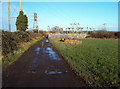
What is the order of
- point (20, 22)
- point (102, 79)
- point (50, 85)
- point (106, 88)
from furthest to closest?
point (20, 22) < point (102, 79) < point (50, 85) < point (106, 88)

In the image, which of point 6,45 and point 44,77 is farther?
point 6,45

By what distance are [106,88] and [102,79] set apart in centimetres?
89

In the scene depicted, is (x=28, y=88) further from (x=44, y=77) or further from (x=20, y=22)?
(x=20, y=22)

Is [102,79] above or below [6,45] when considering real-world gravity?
below

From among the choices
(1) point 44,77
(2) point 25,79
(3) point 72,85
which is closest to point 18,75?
(2) point 25,79

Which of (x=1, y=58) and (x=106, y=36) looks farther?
(x=106, y=36)

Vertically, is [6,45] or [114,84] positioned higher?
[6,45]

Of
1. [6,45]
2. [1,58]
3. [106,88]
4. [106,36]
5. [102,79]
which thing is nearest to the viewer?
[106,88]

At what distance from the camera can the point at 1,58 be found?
9.25 m

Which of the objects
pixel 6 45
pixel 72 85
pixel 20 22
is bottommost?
pixel 72 85

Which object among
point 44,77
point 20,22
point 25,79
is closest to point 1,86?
point 25,79

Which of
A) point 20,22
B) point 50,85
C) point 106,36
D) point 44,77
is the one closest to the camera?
point 50,85

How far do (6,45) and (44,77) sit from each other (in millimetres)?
5799

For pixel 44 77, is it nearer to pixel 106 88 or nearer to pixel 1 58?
pixel 106 88
